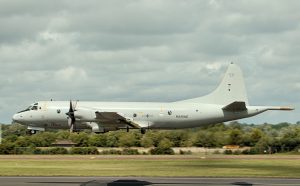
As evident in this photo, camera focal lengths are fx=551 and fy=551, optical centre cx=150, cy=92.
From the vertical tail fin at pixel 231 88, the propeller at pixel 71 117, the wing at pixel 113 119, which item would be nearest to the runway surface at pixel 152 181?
the wing at pixel 113 119

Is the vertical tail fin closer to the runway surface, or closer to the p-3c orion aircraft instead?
the p-3c orion aircraft

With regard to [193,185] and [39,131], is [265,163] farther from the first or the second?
[39,131]

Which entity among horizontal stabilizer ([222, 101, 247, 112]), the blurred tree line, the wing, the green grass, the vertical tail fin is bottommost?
the green grass

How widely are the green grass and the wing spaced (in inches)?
404

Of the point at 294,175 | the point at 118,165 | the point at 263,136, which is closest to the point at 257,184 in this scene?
the point at 294,175

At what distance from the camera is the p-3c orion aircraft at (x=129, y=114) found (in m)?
72.6

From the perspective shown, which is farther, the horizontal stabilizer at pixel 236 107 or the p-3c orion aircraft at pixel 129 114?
the p-3c orion aircraft at pixel 129 114

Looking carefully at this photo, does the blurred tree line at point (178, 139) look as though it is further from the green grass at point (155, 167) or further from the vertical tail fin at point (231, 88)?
the green grass at point (155, 167)

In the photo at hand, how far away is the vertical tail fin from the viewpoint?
7706 cm

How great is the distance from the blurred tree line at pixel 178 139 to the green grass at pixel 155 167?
8.93 meters

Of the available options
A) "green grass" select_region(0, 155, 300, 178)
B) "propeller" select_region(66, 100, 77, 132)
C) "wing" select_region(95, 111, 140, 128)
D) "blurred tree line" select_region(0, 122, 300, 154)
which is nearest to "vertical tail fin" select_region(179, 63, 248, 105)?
"blurred tree line" select_region(0, 122, 300, 154)

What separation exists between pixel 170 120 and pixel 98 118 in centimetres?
964

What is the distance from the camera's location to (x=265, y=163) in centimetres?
5547

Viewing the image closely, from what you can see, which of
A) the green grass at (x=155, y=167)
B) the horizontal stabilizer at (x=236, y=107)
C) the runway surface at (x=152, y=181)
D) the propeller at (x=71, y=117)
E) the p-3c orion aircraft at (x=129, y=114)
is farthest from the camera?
the p-3c orion aircraft at (x=129, y=114)
